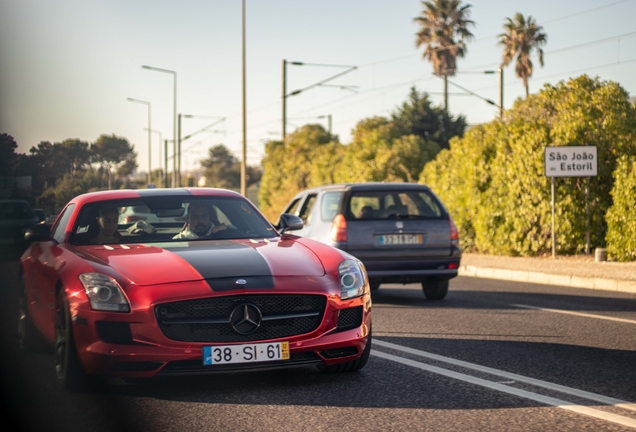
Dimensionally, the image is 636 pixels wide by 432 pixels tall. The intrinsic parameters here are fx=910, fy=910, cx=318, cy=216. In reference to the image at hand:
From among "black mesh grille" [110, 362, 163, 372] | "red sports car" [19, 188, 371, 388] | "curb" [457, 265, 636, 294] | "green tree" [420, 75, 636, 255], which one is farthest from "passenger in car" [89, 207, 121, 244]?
"green tree" [420, 75, 636, 255]

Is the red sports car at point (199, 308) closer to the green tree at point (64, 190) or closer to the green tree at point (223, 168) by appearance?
the green tree at point (64, 190)

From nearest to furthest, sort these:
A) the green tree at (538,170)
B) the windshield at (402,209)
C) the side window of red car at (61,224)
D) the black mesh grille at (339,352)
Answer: the black mesh grille at (339,352), the side window of red car at (61,224), the windshield at (402,209), the green tree at (538,170)

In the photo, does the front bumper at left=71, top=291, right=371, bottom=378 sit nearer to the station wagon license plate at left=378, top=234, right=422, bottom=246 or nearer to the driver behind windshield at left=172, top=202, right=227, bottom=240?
the driver behind windshield at left=172, top=202, right=227, bottom=240

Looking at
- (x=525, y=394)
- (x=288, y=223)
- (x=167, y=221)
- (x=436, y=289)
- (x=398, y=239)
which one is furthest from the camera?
(x=436, y=289)

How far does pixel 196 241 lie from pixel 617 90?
A: 49.0 feet

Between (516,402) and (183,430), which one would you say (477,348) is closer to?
(516,402)

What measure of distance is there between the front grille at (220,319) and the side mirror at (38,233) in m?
2.28

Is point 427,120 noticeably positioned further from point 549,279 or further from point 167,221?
point 167,221

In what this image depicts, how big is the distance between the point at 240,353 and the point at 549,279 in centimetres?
1120

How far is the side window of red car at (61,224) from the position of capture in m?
7.44

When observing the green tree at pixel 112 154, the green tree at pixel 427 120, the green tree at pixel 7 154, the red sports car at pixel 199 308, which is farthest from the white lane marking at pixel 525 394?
the green tree at pixel 427 120

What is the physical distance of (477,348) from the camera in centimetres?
794

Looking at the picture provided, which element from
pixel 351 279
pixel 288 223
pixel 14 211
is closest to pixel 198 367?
pixel 351 279

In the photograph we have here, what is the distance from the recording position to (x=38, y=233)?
7.50 m
